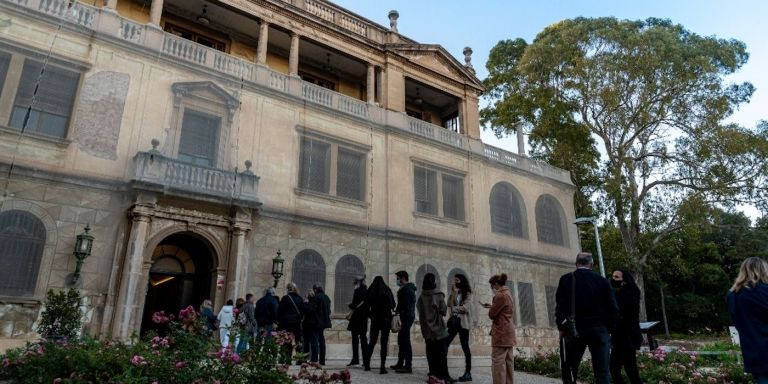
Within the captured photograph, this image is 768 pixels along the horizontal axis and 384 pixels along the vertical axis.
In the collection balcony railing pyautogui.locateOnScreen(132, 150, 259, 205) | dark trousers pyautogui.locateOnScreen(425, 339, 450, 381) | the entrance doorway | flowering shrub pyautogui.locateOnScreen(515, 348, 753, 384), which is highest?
balcony railing pyautogui.locateOnScreen(132, 150, 259, 205)

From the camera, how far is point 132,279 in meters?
12.0

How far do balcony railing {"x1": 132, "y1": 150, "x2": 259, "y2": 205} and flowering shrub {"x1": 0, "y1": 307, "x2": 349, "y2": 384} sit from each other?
22.8 ft

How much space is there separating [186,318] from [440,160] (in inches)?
605

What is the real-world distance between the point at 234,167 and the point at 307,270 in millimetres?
3939

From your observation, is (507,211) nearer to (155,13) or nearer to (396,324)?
(396,324)

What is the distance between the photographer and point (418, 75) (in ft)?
70.8

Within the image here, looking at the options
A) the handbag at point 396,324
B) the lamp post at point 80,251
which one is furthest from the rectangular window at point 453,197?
the lamp post at point 80,251

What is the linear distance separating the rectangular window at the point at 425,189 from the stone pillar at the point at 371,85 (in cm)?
334

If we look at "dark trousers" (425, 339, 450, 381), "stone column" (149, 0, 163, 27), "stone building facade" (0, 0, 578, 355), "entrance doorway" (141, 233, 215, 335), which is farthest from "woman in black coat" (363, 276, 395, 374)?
"stone column" (149, 0, 163, 27)

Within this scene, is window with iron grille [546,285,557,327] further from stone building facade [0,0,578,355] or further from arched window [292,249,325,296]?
arched window [292,249,325,296]

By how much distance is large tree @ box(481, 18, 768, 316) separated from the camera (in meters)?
24.1

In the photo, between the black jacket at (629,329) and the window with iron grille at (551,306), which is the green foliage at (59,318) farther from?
the window with iron grille at (551,306)

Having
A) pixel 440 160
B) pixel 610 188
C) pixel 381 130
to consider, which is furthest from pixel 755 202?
pixel 381 130

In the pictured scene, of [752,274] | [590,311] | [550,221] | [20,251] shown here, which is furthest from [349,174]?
[752,274]
